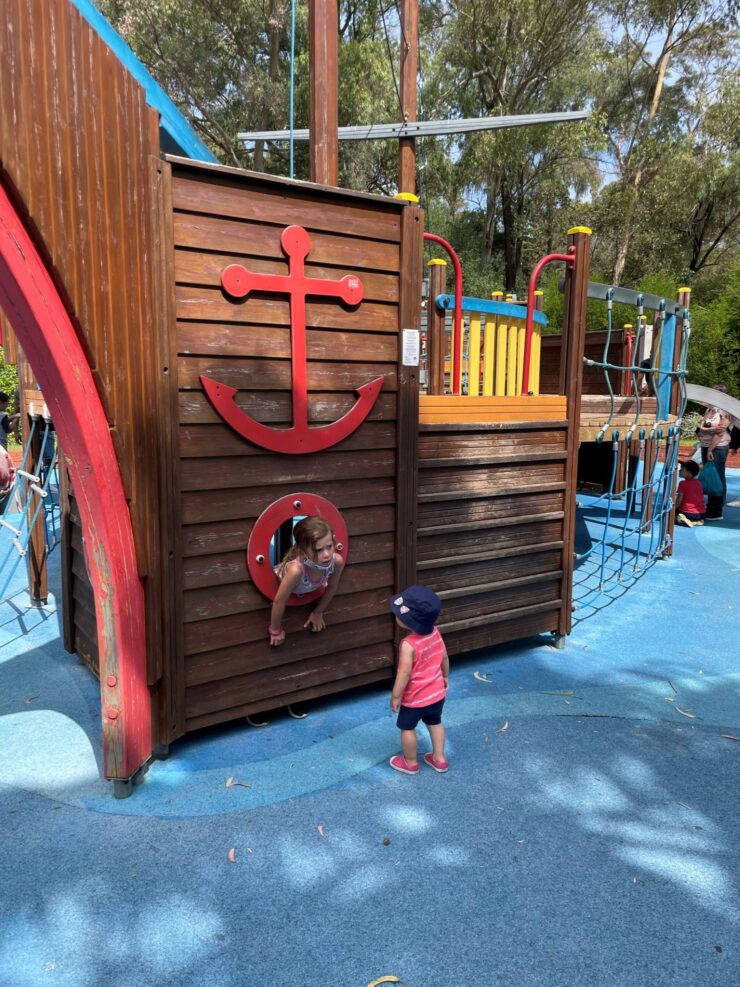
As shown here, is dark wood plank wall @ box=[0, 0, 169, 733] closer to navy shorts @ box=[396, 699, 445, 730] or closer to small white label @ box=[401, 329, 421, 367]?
navy shorts @ box=[396, 699, 445, 730]

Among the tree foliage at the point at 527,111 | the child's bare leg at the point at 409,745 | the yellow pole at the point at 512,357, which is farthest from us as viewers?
the tree foliage at the point at 527,111

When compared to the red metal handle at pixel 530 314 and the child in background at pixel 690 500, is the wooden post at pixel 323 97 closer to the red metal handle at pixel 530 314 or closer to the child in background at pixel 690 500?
the red metal handle at pixel 530 314

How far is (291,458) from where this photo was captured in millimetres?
3537

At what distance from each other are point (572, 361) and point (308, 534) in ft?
8.13

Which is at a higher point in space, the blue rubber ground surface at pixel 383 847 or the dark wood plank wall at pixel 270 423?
the dark wood plank wall at pixel 270 423

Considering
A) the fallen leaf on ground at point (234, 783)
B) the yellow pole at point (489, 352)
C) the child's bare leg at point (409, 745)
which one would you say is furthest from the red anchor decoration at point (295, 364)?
the fallen leaf on ground at point (234, 783)

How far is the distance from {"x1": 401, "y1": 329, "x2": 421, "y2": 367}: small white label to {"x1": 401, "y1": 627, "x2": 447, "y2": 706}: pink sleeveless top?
59.9 inches

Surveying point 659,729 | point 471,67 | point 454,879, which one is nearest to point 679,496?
point 659,729

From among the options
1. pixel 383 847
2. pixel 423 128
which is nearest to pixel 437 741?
pixel 383 847

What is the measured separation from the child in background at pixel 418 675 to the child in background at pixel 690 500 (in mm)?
7355

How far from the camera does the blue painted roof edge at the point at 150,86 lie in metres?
5.07

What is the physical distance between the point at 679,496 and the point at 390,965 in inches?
341

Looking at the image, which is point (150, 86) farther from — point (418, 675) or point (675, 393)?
A: point (675, 393)

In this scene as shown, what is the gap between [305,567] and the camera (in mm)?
3459
